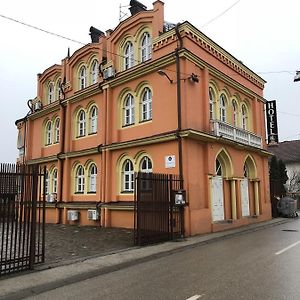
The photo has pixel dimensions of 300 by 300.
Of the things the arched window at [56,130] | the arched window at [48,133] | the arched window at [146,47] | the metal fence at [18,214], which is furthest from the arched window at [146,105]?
the arched window at [48,133]

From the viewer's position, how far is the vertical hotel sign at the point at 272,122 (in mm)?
23109

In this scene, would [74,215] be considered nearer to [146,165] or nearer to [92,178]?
[92,178]

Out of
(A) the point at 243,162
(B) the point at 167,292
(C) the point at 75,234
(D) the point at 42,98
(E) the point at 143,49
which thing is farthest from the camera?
(D) the point at 42,98

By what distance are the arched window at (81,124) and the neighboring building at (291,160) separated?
95.0 ft

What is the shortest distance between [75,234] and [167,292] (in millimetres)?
10179

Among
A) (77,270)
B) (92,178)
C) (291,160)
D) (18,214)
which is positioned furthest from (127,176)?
(291,160)

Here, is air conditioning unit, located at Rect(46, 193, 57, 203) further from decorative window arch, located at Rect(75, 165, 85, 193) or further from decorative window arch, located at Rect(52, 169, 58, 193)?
decorative window arch, located at Rect(75, 165, 85, 193)

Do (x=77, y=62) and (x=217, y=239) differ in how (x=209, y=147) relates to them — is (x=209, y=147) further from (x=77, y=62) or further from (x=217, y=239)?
(x=77, y=62)

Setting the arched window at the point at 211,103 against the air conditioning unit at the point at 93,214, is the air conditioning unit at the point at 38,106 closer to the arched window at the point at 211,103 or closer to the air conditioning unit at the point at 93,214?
the air conditioning unit at the point at 93,214

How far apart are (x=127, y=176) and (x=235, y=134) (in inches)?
239

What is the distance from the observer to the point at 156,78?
1741cm

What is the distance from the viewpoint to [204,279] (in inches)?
297

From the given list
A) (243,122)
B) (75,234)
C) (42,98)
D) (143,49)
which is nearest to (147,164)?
(75,234)

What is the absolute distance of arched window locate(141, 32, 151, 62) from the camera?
60.7ft
